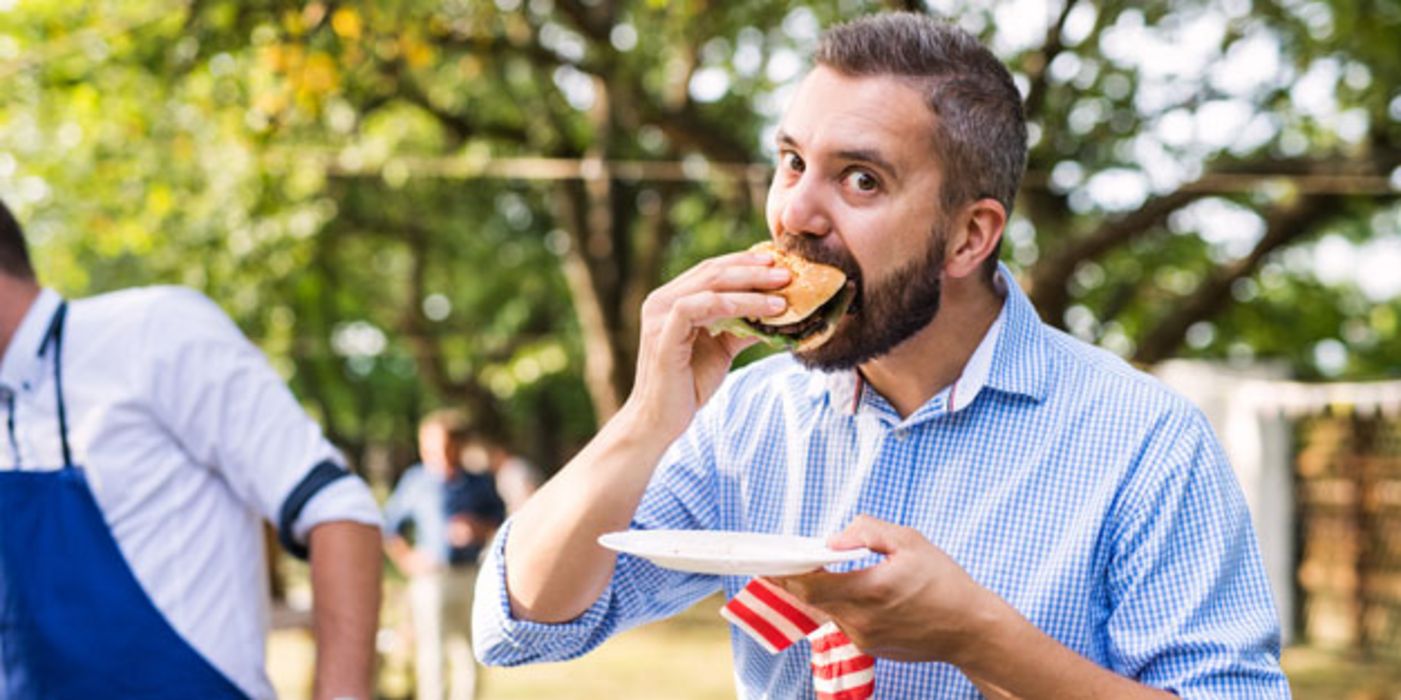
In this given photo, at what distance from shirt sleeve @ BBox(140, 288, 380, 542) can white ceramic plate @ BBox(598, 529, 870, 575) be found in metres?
1.00

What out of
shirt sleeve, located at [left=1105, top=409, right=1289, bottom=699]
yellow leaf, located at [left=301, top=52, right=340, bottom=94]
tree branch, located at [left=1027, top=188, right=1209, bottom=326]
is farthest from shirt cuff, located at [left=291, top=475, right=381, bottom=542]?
tree branch, located at [left=1027, top=188, right=1209, bottom=326]

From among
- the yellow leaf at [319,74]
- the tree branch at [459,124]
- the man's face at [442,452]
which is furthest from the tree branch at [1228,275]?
the yellow leaf at [319,74]

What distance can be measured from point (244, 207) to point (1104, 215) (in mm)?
8687

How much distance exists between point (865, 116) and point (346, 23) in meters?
7.10

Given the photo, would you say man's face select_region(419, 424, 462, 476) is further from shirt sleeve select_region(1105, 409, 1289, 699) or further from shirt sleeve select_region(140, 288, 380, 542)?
shirt sleeve select_region(1105, 409, 1289, 699)

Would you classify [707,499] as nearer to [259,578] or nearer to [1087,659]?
[1087,659]

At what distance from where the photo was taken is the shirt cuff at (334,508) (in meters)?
Result: 2.60

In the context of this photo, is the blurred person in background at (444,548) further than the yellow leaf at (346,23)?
Yes

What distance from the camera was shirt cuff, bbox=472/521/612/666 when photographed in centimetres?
204

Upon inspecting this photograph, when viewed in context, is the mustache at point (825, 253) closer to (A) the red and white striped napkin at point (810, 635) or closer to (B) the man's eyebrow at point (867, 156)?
(B) the man's eyebrow at point (867, 156)

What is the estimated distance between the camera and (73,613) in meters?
2.55

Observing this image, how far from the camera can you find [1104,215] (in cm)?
1433

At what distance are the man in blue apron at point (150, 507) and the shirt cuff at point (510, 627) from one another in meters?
0.57

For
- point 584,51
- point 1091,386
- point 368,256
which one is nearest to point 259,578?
point 1091,386
